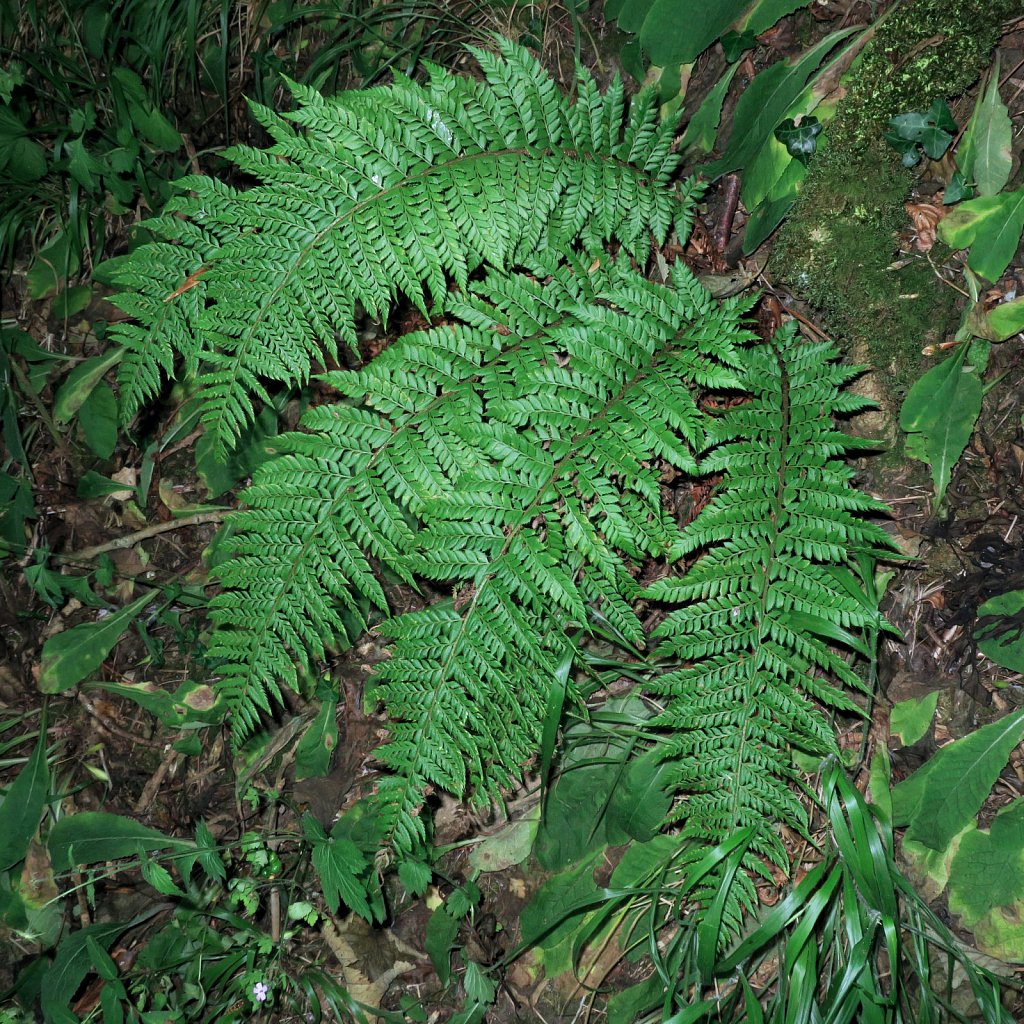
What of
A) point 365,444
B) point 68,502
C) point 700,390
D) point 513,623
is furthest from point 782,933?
point 68,502

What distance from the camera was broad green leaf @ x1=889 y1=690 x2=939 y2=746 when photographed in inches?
85.4

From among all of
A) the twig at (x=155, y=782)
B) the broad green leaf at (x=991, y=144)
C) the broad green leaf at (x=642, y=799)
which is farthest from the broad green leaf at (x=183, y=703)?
the broad green leaf at (x=991, y=144)

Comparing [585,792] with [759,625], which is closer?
[759,625]

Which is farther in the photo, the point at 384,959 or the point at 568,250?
the point at 384,959

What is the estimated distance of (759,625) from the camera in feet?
6.14

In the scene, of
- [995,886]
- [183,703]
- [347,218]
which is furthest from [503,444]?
[183,703]

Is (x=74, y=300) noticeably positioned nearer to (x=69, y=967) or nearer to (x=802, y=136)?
(x=69, y=967)

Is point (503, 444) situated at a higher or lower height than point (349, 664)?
higher

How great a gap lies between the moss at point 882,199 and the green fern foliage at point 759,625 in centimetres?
37

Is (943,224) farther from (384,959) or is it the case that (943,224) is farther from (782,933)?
(384,959)

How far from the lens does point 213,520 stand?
3365 millimetres

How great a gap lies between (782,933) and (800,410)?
1.34 m

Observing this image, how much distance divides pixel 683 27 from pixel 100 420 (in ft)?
9.07

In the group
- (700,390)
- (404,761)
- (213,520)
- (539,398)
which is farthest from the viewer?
(213,520)
